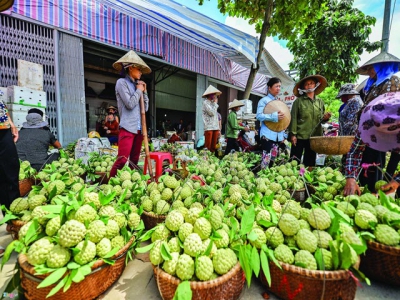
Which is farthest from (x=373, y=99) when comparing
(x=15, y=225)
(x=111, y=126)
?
(x=111, y=126)

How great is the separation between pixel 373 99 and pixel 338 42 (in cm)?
886

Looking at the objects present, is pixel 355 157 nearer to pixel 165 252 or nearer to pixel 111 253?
pixel 165 252

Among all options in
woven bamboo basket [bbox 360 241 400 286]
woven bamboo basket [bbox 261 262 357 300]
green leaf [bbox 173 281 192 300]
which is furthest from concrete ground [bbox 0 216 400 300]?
green leaf [bbox 173 281 192 300]

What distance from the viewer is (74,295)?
1.19m

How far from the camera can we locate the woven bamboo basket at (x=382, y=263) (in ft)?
4.31

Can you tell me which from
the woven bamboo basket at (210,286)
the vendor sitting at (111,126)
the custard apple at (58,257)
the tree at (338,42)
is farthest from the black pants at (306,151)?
the tree at (338,42)

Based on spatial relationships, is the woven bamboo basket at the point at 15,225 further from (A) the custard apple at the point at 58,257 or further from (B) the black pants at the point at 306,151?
(B) the black pants at the point at 306,151

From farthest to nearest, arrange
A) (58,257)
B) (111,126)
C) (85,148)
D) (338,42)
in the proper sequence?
(338,42) < (111,126) < (85,148) < (58,257)

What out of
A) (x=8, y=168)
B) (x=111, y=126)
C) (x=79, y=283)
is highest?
(x=111, y=126)

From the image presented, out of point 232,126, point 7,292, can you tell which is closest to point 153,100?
point 232,126

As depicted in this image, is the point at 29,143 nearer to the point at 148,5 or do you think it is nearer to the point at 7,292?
the point at 7,292

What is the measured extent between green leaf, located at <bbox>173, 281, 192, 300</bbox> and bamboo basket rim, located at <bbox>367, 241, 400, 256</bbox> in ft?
3.86

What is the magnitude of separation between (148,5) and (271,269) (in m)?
4.57

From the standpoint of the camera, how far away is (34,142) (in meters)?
3.33
